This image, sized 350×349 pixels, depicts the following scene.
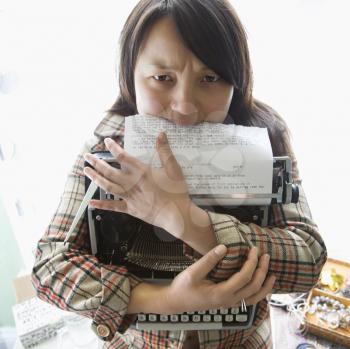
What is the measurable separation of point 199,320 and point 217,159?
0.40 meters

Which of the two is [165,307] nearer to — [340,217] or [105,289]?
[105,289]

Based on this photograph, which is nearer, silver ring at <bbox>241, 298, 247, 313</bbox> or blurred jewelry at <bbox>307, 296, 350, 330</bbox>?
silver ring at <bbox>241, 298, 247, 313</bbox>

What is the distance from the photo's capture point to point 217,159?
0.58 m

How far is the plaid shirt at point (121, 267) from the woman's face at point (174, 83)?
0.46 ft

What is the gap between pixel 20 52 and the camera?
3.82 feet

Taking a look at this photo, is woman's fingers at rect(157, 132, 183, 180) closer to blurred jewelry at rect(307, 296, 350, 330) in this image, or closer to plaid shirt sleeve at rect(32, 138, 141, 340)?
plaid shirt sleeve at rect(32, 138, 141, 340)

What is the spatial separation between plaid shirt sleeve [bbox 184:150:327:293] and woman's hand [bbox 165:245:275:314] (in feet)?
0.07

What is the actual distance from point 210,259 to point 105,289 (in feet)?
0.80

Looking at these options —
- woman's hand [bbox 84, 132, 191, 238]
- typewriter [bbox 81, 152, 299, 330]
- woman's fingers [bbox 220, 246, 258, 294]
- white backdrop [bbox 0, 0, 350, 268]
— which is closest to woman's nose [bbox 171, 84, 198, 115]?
woman's hand [bbox 84, 132, 191, 238]

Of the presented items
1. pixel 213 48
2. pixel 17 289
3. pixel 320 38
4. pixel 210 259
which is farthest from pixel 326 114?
pixel 17 289

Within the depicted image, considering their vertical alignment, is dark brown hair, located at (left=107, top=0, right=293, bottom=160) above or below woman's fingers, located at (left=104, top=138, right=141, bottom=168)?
above

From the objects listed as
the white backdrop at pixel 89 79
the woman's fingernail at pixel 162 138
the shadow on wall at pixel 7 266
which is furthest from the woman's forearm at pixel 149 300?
the shadow on wall at pixel 7 266

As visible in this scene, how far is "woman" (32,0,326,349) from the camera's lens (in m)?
0.59

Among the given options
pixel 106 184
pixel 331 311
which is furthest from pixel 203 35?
pixel 331 311
